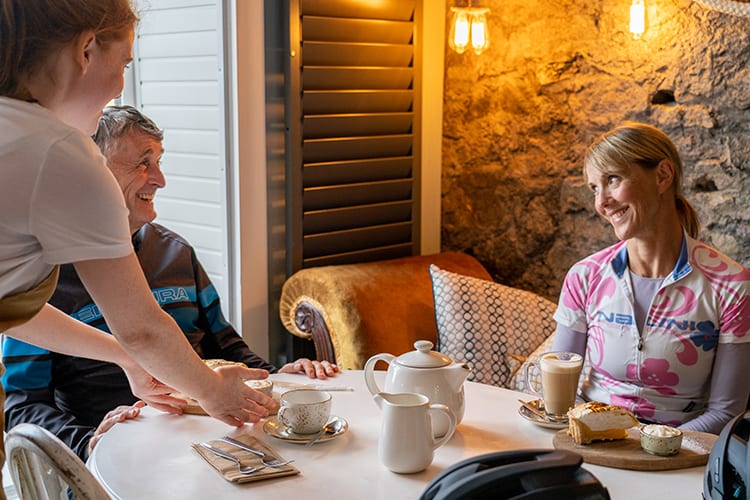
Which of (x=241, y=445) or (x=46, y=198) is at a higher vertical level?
(x=46, y=198)

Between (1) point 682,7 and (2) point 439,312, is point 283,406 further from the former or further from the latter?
(1) point 682,7

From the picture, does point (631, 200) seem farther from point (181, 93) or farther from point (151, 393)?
point (181, 93)

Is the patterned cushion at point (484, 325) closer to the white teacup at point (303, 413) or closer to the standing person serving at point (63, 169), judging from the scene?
the white teacup at point (303, 413)

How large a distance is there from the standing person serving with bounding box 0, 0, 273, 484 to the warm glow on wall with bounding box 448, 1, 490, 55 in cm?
216

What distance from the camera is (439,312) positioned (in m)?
3.04

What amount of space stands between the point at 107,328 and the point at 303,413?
0.72m

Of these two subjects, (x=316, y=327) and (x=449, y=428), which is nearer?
(x=449, y=428)

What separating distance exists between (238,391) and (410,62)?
6.85ft

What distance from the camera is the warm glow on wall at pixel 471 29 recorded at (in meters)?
3.33

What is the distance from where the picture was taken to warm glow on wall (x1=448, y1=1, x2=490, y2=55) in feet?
10.9

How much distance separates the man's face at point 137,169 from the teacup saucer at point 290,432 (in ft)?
2.29

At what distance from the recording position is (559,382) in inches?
68.1

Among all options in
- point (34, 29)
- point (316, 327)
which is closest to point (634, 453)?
point (34, 29)

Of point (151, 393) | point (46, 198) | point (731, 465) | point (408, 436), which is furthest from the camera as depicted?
point (151, 393)
